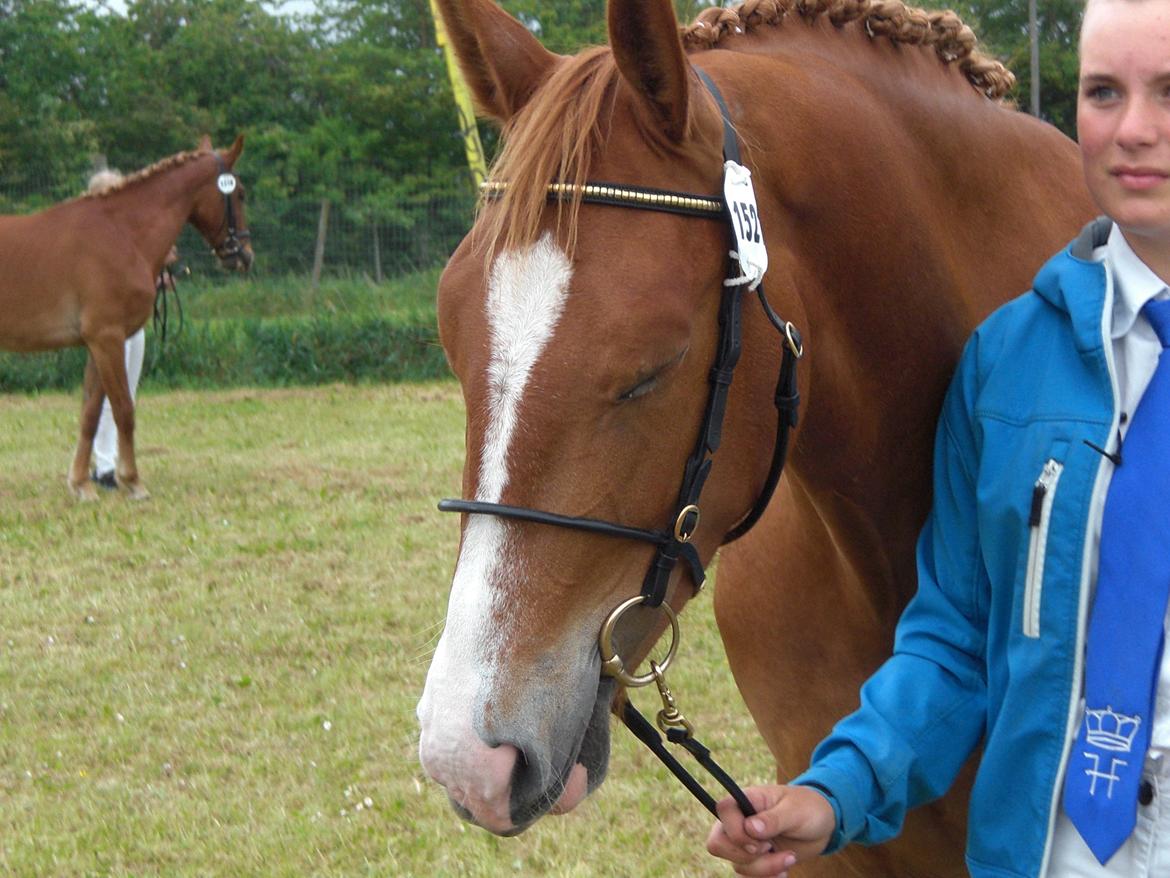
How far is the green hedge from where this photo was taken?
44.6 ft

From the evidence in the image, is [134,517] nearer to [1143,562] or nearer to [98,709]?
[98,709]

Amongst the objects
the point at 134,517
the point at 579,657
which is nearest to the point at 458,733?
the point at 579,657

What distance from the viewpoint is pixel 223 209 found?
9.66 metres

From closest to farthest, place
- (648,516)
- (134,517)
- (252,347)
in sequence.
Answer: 1. (648,516)
2. (134,517)
3. (252,347)

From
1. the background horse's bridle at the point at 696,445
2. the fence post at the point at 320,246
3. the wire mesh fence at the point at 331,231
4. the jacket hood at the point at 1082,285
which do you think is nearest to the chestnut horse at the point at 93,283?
the fence post at the point at 320,246

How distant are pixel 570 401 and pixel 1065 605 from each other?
24.8 inches

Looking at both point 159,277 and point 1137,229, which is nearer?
point 1137,229

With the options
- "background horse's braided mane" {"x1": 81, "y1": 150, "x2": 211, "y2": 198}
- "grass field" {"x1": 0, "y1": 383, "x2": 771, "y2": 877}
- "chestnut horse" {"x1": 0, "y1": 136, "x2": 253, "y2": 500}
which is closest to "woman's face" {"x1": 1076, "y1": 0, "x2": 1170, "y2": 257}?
"grass field" {"x1": 0, "y1": 383, "x2": 771, "y2": 877}

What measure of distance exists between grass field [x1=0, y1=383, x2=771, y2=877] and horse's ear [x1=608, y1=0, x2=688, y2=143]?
86 centimetres

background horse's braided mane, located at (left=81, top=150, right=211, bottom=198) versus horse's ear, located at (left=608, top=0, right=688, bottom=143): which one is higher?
horse's ear, located at (left=608, top=0, right=688, bottom=143)

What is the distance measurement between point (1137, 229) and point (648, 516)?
0.68 m

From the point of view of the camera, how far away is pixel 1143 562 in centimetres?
140

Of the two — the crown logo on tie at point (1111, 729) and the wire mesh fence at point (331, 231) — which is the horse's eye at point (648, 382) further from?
the wire mesh fence at point (331, 231)

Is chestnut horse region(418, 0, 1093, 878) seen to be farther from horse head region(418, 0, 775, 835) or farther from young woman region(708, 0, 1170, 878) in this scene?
young woman region(708, 0, 1170, 878)
